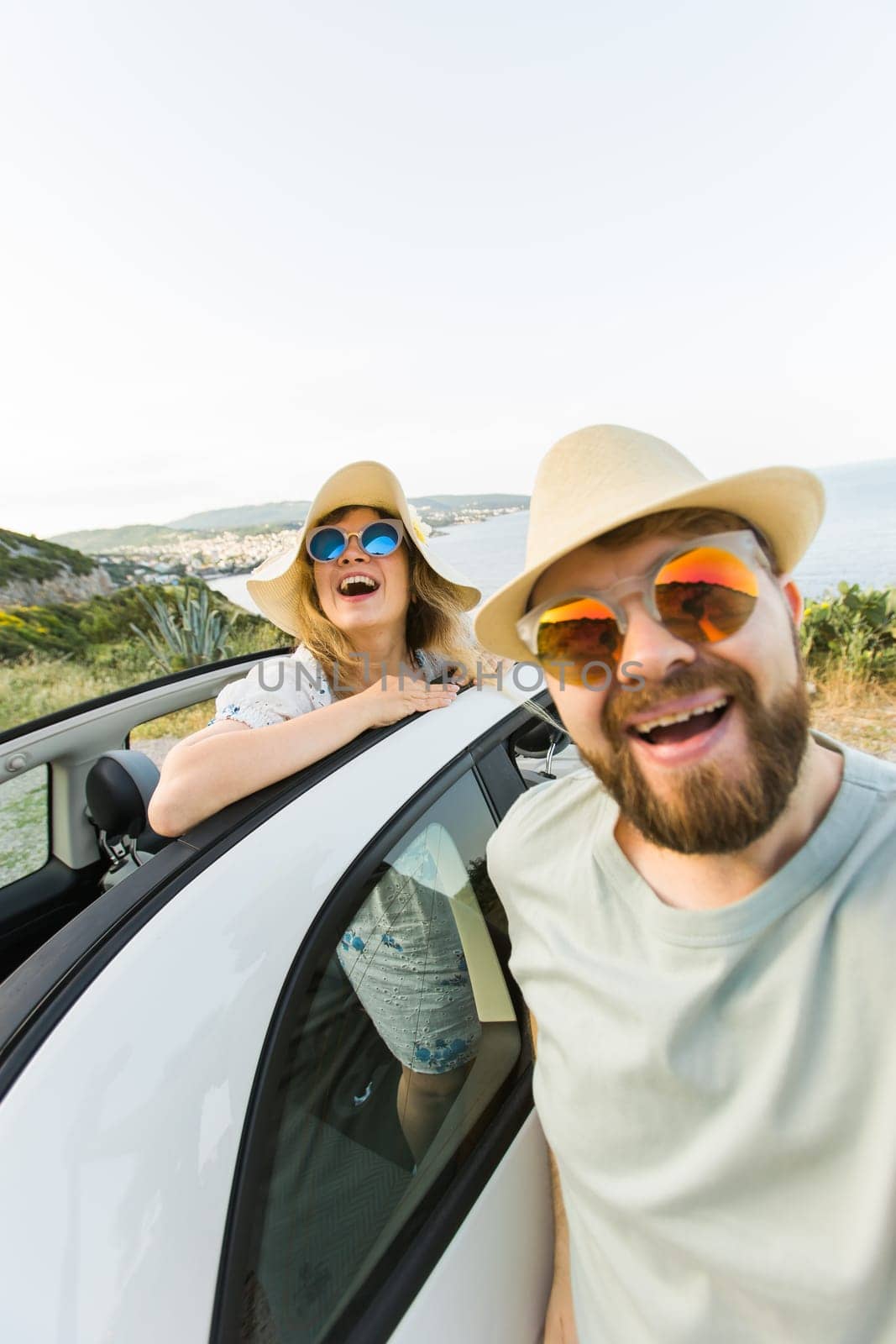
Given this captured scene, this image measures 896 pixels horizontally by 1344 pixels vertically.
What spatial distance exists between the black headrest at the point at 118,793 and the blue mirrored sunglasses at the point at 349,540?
877mm

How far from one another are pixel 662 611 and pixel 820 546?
41.0ft

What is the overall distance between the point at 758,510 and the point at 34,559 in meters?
19.2

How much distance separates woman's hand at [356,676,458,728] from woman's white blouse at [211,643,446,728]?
0.21m

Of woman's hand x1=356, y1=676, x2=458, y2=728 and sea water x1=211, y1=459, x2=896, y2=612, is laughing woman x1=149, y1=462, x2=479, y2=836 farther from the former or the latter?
sea water x1=211, y1=459, x2=896, y2=612

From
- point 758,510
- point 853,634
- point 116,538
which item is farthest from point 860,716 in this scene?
point 116,538

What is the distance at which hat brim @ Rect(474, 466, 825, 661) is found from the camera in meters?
0.96

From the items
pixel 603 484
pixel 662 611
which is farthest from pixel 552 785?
pixel 603 484

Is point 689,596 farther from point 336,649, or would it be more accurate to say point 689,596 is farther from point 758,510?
point 336,649

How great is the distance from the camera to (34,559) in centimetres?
1652

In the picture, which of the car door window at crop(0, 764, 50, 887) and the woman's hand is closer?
the woman's hand

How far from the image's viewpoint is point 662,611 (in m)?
1.02

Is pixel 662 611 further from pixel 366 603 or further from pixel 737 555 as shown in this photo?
pixel 366 603

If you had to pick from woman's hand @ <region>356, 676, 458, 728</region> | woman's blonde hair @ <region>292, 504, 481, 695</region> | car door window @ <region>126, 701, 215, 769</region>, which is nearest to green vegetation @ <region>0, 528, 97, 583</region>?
car door window @ <region>126, 701, 215, 769</region>

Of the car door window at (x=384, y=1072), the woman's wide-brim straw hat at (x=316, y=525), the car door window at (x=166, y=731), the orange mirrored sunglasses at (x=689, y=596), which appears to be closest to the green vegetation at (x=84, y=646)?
the car door window at (x=166, y=731)
